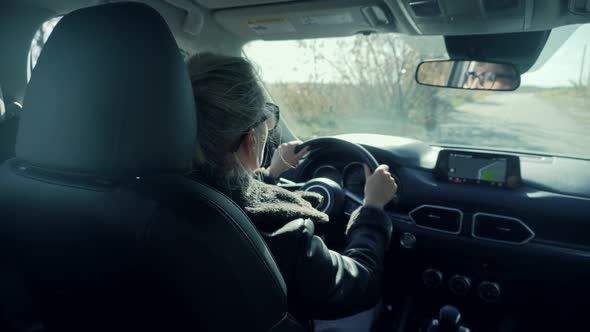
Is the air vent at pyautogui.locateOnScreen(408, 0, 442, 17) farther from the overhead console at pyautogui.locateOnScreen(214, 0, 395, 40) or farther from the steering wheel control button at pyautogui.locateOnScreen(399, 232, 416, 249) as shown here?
the steering wheel control button at pyautogui.locateOnScreen(399, 232, 416, 249)

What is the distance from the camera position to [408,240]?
8.97ft

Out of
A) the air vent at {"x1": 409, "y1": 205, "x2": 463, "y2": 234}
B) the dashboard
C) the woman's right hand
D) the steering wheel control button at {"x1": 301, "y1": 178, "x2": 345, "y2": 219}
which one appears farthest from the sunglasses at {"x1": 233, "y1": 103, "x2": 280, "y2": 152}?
the air vent at {"x1": 409, "y1": 205, "x2": 463, "y2": 234}

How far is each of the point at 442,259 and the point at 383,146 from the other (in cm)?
77

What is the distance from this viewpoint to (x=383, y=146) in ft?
9.68

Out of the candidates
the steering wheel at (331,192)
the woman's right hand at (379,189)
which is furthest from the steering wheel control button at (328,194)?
the woman's right hand at (379,189)

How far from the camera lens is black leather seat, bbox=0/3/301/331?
1108 millimetres

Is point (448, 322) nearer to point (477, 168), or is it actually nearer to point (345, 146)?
point (477, 168)

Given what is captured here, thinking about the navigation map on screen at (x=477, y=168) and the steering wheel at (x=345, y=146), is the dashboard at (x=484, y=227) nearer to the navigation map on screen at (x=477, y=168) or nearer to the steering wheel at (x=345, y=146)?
the navigation map on screen at (x=477, y=168)

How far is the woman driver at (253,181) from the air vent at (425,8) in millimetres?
1273

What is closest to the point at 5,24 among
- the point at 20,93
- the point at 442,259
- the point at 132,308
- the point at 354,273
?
the point at 20,93

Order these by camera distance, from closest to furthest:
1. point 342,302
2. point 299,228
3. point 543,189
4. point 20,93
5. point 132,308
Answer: point 132,308, point 299,228, point 342,302, point 543,189, point 20,93

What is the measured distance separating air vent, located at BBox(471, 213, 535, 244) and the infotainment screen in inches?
7.1

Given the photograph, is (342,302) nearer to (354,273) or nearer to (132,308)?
(354,273)

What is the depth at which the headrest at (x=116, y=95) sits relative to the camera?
1147 millimetres
